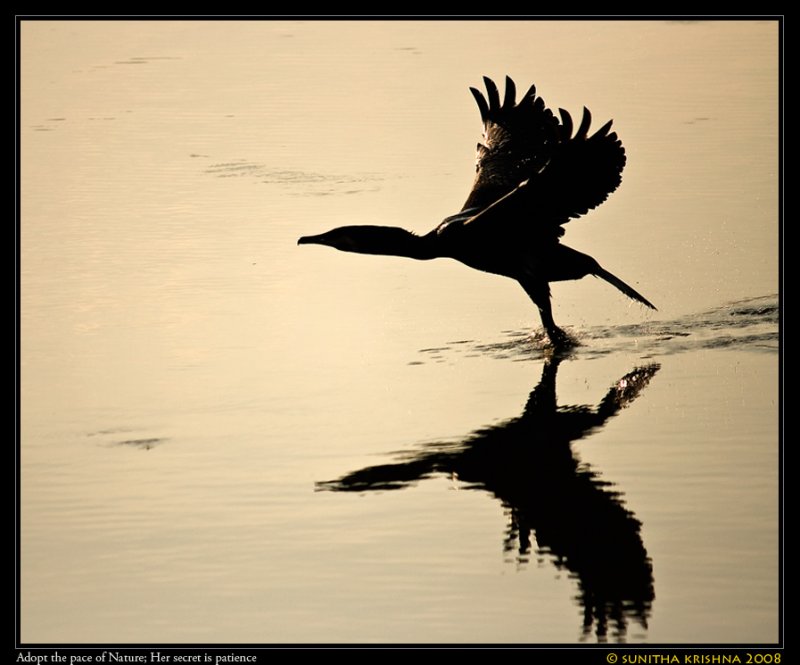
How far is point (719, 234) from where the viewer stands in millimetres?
15305

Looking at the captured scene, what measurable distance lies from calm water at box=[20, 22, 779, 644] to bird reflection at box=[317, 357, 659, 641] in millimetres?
20

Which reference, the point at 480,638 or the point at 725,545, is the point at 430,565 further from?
the point at 725,545

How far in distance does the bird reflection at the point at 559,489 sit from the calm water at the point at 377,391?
0.07 ft

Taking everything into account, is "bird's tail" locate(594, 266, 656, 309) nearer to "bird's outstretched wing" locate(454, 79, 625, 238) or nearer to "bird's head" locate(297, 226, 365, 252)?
"bird's outstretched wing" locate(454, 79, 625, 238)

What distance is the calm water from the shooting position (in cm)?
811

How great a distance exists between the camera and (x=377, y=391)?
11273 mm

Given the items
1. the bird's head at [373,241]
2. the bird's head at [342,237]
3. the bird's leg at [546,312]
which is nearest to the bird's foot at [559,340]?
the bird's leg at [546,312]

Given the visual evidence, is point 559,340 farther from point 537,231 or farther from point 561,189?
point 561,189

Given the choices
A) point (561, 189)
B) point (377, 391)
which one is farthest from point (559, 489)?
point (561, 189)

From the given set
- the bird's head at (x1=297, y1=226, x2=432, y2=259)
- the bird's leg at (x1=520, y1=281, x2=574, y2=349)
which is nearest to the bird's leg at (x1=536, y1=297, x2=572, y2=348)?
the bird's leg at (x1=520, y1=281, x2=574, y2=349)

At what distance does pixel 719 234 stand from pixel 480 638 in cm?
833

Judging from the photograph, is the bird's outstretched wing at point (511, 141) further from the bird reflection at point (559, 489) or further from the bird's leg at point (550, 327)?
the bird reflection at point (559, 489)

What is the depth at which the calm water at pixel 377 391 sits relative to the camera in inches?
319
